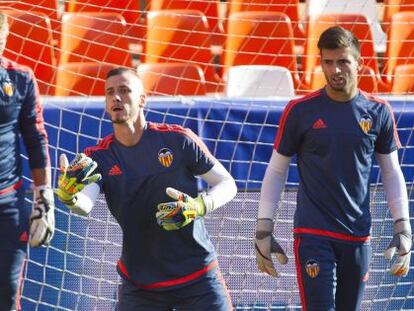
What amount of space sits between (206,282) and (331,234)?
1.89 ft

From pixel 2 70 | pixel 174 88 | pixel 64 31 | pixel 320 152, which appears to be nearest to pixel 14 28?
pixel 64 31

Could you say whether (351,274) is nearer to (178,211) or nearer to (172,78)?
(178,211)

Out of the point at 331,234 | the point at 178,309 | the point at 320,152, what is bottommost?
the point at 178,309

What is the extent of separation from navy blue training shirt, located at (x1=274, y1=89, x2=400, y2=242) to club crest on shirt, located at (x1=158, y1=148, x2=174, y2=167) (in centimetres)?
51

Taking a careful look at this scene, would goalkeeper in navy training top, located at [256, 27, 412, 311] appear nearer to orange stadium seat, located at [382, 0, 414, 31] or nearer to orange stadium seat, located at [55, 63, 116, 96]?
orange stadium seat, located at [55, 63, 116, 96]

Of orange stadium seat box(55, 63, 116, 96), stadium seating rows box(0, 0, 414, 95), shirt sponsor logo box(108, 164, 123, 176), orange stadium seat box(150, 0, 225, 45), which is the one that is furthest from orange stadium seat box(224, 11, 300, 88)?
shirt sponsor logo box(108, 164, 123, 176)

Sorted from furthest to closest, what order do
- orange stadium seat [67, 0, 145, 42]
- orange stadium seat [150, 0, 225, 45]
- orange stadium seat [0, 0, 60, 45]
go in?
orange stadium seat [150, 0, 225, 45]
orange stadium seat [67, 0, 145, 42]
orange stadium seat [0, 0, 60, 45]

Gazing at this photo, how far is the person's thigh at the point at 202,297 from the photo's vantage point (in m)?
4.48

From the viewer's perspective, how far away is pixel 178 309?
455 cm

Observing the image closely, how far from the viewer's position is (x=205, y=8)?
8898 mm

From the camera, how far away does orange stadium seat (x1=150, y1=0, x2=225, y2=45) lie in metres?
8.70

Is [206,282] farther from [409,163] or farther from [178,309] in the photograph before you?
[409,163]

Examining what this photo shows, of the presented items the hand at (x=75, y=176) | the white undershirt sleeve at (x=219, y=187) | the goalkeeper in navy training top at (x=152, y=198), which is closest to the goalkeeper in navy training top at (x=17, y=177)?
the goalkeeper in navy training top at (x=152, y=198)

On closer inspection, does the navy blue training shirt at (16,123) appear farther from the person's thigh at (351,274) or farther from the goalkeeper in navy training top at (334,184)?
the person's thigh at (351,274)
